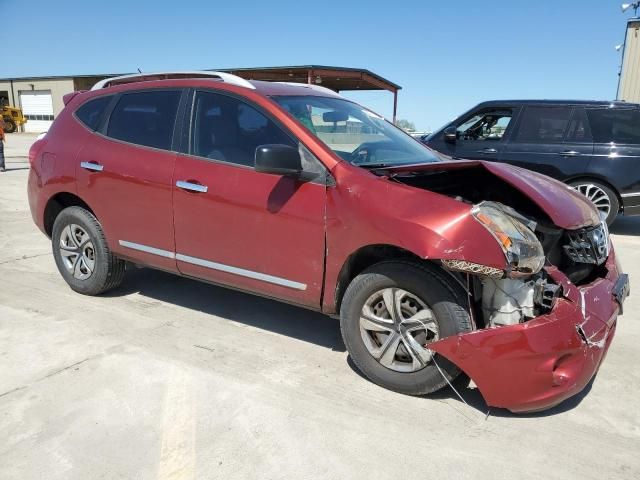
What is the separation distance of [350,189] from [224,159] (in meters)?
1.04

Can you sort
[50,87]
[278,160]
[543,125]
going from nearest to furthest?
1. [278,160]
2. [543,125]
3. [50,87]

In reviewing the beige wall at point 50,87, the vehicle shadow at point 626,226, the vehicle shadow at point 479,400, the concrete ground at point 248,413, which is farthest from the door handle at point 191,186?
the beige wall at point 50,87

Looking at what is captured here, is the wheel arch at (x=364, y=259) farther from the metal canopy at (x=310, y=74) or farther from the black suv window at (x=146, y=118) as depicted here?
the metal canopy at (x=310, y=74)

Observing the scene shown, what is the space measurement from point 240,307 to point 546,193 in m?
2.62

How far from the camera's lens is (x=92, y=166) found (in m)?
4.24

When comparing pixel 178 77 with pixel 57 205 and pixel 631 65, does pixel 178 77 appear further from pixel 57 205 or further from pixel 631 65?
pixel 631 65

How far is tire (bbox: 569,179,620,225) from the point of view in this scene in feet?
24.1

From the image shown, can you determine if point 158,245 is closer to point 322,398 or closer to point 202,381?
point 202,381

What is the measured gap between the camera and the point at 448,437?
2643 millimetres

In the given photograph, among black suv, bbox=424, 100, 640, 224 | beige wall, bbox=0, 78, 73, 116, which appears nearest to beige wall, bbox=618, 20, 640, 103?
black suv, bbox=424, 100, 640, 224

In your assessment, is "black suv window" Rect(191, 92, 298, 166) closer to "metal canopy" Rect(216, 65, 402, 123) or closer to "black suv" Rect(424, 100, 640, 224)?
"black suv" Rect(424, 100, 640, 224)

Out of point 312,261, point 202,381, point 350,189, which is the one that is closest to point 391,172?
point 350,189

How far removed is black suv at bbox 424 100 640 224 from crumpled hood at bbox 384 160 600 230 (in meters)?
4.48

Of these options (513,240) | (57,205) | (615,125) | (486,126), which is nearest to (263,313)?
(57,205)
